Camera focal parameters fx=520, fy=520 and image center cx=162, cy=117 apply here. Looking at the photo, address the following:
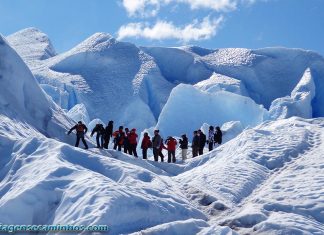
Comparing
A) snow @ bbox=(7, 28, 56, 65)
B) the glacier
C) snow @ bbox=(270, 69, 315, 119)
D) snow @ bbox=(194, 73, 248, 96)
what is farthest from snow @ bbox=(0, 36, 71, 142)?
snow @ bbox=(7, 28, 56, 65)

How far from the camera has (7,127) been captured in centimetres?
1337

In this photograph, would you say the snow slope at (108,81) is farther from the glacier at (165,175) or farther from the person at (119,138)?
the person at (119,138)

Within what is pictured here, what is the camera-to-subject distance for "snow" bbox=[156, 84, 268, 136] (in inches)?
1210

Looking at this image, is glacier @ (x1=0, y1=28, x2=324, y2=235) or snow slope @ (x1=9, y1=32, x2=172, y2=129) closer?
glacier @ (x1=0, y1=28, x2=324, y2=235)

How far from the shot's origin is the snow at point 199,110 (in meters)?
30.7

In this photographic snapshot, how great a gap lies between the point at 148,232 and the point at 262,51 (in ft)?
114

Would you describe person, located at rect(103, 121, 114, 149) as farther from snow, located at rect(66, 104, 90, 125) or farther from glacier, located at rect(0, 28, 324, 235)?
snow, located at rect(66, 104, 90, 125)

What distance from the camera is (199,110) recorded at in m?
31.4

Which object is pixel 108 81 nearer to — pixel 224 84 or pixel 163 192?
pixel 224 84

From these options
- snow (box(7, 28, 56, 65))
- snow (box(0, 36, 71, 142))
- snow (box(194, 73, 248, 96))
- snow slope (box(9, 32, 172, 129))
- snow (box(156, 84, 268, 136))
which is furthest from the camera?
snow (box(7, 28, 56, 65))

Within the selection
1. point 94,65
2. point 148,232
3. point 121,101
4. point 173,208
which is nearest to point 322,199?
point 173,208

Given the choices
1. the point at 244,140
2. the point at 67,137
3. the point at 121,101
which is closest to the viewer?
the point at 244,140

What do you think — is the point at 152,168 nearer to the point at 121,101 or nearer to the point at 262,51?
the point at 121,101

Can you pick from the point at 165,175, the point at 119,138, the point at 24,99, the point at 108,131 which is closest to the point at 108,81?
the point at 24,99
